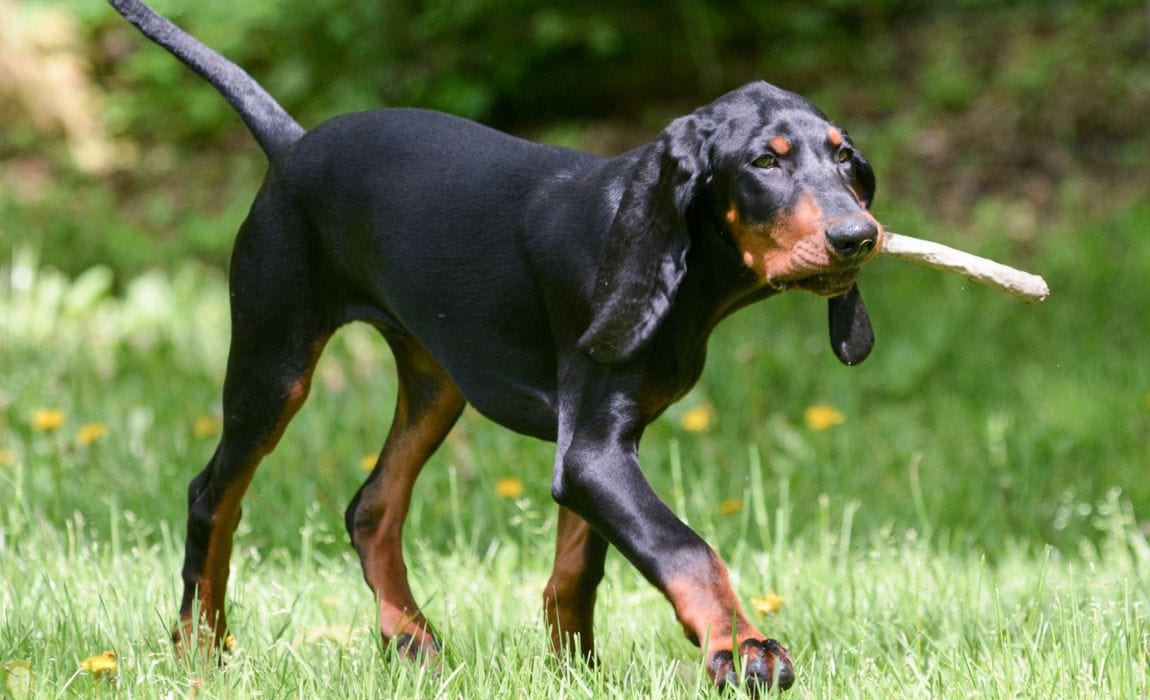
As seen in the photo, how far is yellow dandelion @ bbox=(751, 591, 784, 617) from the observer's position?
11.5 feet

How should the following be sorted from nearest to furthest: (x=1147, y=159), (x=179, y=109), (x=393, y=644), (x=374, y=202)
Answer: (x=393, y=644), (x=374, y=202), (x=1147, y=159), (x=179, y=109)

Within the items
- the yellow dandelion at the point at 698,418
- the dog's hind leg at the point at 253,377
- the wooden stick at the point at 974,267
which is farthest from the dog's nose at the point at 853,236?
the yellow dandelion at the point at 698,418

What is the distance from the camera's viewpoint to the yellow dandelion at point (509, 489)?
4527 millimetres

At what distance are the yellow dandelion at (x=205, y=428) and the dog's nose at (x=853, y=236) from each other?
3.00 m

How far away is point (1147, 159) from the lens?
818cm

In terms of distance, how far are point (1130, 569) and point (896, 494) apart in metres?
1.03

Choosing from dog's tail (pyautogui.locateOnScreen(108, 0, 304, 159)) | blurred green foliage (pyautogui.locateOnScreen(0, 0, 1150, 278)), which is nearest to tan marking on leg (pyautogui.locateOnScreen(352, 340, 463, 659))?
dog's tail (pyautogui.locateOnScreen(108, 0, 304, 159))

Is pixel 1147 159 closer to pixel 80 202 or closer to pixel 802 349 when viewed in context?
pixel 802 349

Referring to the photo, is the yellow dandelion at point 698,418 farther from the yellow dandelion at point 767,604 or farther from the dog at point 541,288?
the yellow dandelion at point 767,604

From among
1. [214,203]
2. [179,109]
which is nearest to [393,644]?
[214,203]

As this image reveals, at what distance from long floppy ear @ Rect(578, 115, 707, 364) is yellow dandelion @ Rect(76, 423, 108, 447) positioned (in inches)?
93.9

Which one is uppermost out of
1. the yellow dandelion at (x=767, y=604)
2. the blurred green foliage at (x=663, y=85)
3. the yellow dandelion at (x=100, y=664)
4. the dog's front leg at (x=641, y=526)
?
the blurred green foliage at (x=663, y=85)

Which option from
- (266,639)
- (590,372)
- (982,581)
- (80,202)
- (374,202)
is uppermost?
(80,202)

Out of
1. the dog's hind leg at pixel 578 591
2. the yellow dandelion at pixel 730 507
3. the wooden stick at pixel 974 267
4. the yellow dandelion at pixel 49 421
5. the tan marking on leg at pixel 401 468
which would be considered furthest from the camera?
the yellow dandelion at pixel 49 421
